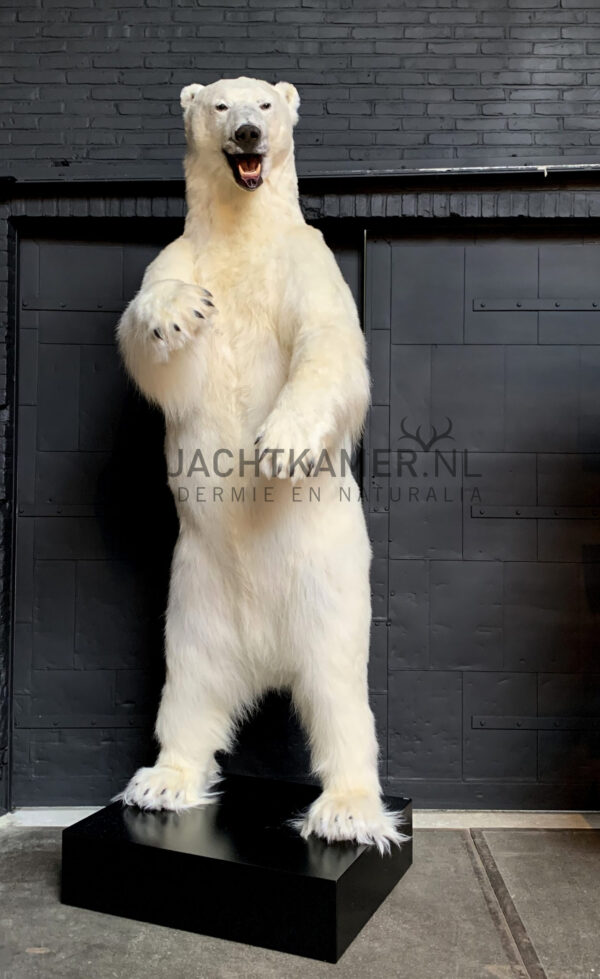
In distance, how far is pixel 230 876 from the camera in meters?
1.99

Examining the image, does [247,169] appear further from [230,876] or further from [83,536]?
[230,876]

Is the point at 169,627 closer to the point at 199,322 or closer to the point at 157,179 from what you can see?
the point at 199,322

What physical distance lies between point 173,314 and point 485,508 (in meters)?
1.56

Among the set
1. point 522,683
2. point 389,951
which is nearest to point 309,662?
point 389,951

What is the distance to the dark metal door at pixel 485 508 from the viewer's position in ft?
9.98

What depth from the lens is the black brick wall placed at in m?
3.08

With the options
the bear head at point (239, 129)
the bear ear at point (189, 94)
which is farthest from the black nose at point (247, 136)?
the bear ear at point (189, 94)

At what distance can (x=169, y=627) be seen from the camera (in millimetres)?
2402

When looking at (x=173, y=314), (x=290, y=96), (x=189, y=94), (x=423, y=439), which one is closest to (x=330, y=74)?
(x=290, y=96)

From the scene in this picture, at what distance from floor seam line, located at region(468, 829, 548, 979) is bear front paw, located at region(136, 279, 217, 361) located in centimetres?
178

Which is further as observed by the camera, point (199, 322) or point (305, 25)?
point (305, 25)

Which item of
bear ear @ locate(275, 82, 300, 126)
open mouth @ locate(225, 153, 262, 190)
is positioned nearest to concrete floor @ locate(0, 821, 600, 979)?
open mouth @ locate(225, 153, 262, 190)

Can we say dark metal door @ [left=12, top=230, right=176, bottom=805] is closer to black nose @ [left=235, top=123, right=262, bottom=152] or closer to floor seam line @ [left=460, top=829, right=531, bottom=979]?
black nose @ [left=235, top=123, right=262, bottom=152]

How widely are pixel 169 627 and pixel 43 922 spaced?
0.84m
